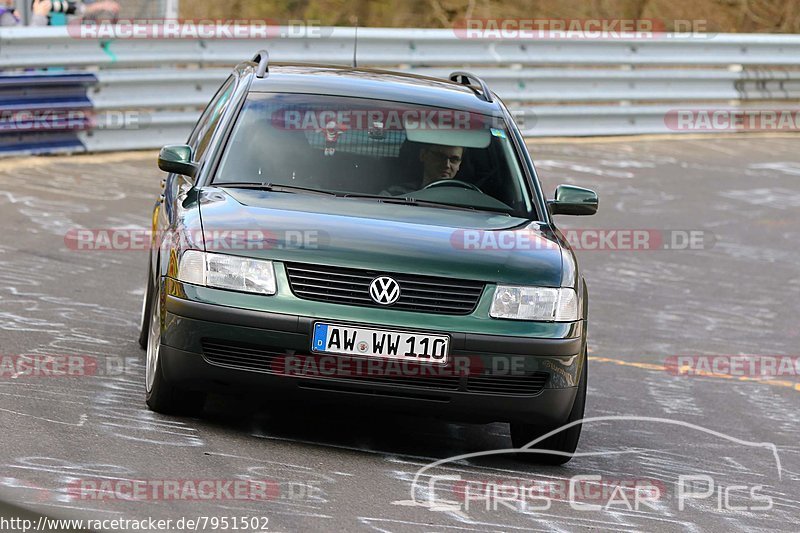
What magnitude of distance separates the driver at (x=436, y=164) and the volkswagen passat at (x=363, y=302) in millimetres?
69

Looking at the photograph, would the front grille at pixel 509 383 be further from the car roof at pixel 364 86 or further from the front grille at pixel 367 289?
the car roof at pixel 364 86

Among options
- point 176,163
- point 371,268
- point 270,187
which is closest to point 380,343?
point 371,268

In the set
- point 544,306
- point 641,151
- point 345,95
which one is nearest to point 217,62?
point 641,151

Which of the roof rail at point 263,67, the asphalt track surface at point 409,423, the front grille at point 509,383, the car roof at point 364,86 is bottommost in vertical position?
the asphalt track surface at point 409,423

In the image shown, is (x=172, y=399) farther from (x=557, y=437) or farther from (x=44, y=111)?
(x=44, y=111)

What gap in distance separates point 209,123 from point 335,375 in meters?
2.36

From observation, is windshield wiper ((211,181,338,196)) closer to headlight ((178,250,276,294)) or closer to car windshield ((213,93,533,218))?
car windshield ((213,93,533,218))

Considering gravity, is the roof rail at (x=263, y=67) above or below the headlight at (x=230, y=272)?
above

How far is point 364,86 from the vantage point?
7512mm

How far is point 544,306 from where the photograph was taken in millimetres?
6113

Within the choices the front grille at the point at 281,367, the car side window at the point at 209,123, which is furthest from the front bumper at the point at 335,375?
the car side window at the point at 209,123

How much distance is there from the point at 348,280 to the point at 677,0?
68.5 feet

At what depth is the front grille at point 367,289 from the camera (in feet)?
19.4

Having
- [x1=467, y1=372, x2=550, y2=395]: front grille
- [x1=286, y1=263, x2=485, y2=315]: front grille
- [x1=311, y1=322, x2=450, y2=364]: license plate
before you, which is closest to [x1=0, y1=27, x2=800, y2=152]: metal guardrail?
[x1=286, y1=263, x2=485, y2=315]: front grille
